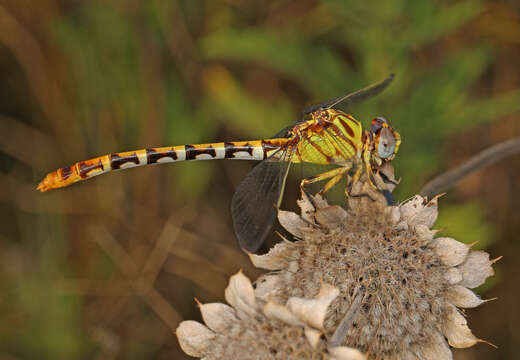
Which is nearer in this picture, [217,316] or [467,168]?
[217,316]

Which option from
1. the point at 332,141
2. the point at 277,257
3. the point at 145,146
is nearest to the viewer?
the point at 277,257

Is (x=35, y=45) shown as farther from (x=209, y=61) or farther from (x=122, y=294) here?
(x=122, y=294)

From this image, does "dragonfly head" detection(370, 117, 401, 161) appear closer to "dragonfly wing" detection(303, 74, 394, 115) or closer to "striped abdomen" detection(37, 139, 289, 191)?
"dragonfly wing" detection(303, 74, 394, 115)

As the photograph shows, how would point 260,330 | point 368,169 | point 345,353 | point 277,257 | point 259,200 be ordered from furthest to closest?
point 259,200 → point 368,169 → point 277,257 → point 260,330 → point 345,353

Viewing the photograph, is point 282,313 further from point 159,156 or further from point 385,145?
point 159,156

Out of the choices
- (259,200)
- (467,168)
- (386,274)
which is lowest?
(386,274)

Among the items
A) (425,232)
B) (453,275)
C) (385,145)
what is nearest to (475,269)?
(453,275)

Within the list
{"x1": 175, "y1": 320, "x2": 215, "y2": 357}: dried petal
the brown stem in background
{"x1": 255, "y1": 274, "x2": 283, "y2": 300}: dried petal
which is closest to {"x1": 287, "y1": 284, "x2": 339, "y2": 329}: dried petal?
{"x1": 255, "y1": 274, "x2": 283, "y2": 300}: dried petal
